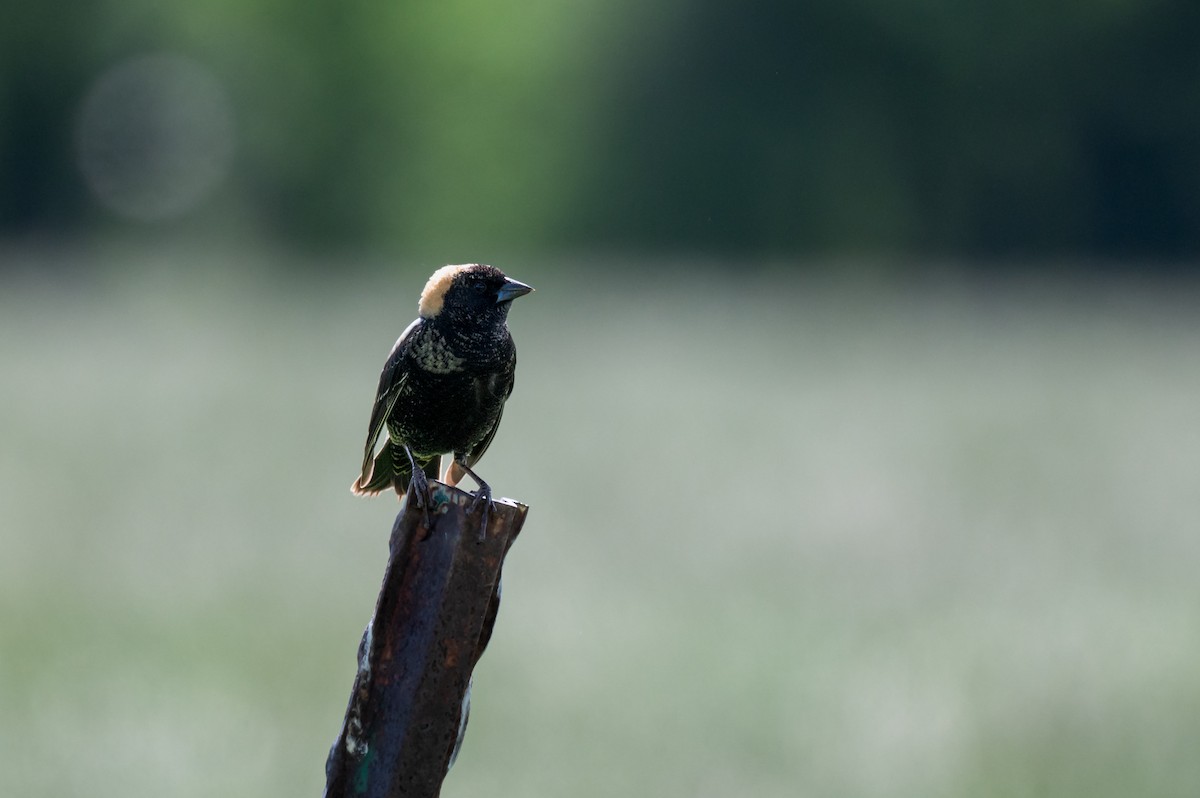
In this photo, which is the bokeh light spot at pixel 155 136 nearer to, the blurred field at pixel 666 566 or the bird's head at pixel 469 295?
the blurred field at pixel 666 566

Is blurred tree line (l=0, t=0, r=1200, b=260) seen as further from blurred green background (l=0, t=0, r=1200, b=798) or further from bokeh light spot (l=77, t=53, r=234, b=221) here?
bokeh light spot (l=77, t=53, r=234, b=221)

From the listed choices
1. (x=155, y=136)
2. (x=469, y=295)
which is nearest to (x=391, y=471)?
(x=469, y=295)

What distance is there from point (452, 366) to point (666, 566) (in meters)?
6.72

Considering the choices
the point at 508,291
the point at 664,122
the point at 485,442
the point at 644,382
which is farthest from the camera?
the point at 664,122

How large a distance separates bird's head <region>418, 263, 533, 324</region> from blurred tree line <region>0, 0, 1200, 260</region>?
3174 centimetres

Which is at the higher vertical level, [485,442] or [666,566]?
[485,442]

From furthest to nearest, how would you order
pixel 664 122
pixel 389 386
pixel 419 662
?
pixel 664 122, pixel 389 386, pixel 419 662

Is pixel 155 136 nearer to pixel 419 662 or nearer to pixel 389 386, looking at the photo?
pixel 389 386

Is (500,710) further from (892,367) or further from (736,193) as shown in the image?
(736,193)

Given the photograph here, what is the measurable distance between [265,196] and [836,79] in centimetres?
1366

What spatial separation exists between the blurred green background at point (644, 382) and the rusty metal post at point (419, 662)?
4101 mm

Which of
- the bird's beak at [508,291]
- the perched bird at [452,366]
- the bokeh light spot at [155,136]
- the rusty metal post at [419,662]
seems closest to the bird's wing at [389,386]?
the perched bird at [452,366]

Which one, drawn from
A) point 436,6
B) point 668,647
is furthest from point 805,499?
point 436,6

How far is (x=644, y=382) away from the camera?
1806 centimetres
